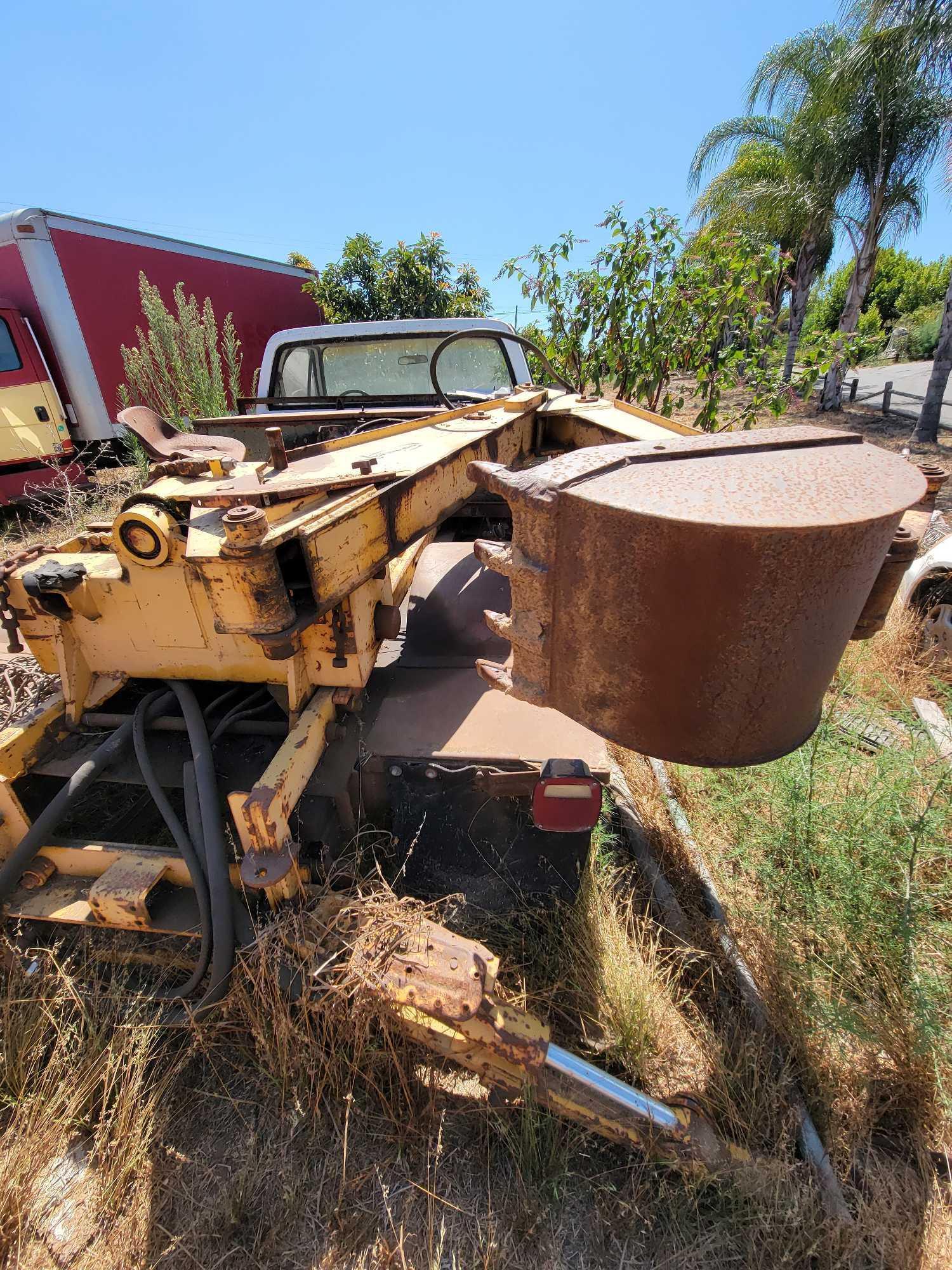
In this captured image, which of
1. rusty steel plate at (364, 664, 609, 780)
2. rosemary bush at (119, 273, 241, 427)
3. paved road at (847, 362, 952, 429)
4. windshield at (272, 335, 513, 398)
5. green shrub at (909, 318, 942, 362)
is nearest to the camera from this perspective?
rusty steel plate at (364, 664, 609, 780)

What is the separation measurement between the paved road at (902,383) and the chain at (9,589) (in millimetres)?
16832

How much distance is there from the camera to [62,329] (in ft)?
25.3

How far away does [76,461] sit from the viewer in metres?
7.99

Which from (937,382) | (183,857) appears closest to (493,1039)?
(183,857)

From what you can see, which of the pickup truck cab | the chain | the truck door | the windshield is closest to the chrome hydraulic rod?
the chain

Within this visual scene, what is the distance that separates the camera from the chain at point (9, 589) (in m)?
1.81

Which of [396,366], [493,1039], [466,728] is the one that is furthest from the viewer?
[396,366]

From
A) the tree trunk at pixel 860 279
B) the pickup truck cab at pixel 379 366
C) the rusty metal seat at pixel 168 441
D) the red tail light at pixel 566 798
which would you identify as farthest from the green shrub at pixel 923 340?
the rusty metal seat at pixel 168 441

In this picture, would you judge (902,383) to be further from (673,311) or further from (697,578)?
(697,578)

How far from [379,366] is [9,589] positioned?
2.96 metres

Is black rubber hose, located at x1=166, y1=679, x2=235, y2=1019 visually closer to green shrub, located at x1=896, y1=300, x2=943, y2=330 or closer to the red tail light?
the red tail light

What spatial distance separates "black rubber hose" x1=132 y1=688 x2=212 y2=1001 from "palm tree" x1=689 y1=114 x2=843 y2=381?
13.7 metres

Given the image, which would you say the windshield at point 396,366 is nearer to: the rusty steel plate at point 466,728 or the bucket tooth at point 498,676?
the rusty steel plate at point 466,728

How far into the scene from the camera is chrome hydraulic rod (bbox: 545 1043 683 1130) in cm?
146
